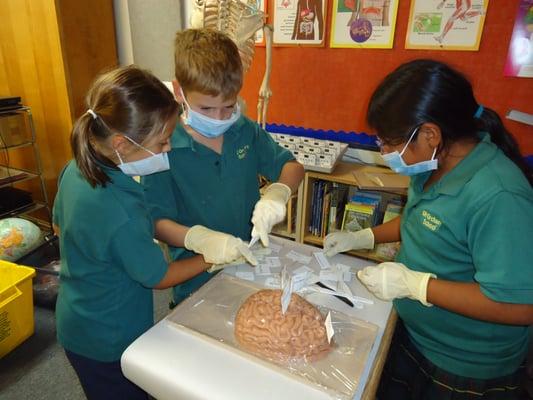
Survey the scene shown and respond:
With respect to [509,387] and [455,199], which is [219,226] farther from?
[509,387]

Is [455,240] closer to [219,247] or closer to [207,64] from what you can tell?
[219,247]

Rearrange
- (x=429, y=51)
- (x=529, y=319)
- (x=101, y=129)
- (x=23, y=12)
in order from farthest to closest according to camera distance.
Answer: (x=23, y=12)
(x=429, y=51)
(x=101, y=129)
(x=529, y=319)

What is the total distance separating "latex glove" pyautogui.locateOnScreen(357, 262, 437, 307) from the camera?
0.92 m

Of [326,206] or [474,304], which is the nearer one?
[474,304]

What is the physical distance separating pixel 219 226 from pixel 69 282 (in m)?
0.49

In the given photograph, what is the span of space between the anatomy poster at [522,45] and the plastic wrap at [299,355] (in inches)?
69.7

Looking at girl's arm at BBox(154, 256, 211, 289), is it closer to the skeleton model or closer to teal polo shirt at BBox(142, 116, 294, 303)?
teal polo shirt at BBox(142, 116, 294, 303)

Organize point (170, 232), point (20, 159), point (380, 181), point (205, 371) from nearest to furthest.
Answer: point (205, 371)
point (170, 232)
point (380, 181)
point (20, 159)

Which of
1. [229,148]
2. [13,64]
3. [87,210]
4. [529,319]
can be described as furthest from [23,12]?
[529,319]

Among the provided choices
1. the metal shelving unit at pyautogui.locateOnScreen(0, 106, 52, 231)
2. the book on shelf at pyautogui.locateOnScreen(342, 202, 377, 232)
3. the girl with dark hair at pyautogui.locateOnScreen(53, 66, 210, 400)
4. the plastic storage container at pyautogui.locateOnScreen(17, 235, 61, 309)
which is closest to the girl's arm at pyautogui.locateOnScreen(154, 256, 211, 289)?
the girl with dark hair at pyautogui.locateOnScreen(53, 66, 210, 400)

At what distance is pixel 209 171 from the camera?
123 cm

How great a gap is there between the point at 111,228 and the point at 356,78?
1.91 m

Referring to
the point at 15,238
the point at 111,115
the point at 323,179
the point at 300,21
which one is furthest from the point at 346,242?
the point at 15,238

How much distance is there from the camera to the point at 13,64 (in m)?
2.64
